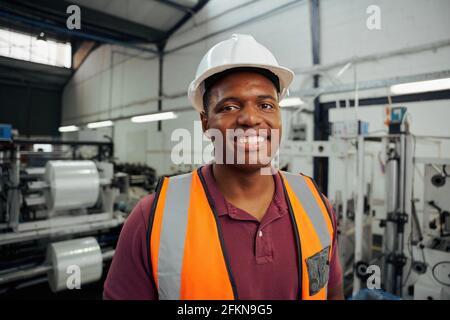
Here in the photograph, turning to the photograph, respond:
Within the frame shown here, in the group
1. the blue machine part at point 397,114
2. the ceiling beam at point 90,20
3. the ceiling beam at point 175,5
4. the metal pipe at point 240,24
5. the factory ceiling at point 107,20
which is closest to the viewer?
the blue machine part at point 397,114

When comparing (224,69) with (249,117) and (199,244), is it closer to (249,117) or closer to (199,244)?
(249,117)

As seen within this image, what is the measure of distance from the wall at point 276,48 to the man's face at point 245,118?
3882 millimetres

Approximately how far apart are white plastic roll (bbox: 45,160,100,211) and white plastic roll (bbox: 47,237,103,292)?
17.8 inches

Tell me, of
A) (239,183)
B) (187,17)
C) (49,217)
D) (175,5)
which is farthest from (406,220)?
(187,17)

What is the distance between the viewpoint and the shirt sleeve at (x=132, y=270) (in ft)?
2.75

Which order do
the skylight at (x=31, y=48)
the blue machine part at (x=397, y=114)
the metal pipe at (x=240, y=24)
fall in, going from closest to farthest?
1. the skylight at (x=31, y=48)
2. the blue machine part at (x=397, y=114)
3. the metal pipe at (x=240, y=24)

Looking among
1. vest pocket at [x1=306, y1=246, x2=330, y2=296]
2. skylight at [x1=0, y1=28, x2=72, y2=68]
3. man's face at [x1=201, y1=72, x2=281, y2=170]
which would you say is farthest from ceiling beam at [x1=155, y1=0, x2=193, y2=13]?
vest pocket at [x1=306, y1=246, x2=330, y2=296]

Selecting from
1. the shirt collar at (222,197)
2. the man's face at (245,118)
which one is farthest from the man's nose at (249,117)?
the shirt collar at (222,197)

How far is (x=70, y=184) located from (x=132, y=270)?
262 centimetres

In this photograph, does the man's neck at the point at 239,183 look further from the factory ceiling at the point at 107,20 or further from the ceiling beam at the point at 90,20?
the factory ceiling at the point at 107,20

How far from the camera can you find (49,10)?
3.78 metres

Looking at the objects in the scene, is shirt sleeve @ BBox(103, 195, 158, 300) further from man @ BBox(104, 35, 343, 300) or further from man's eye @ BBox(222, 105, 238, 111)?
man's eye @ BBox(222, 105, 238, 111)

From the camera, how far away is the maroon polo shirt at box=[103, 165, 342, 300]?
0.84 metres
